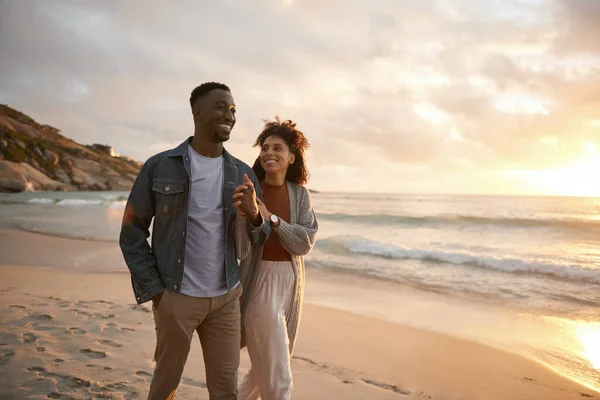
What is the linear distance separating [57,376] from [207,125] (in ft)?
9.59

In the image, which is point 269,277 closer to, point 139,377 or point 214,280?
point 214,280

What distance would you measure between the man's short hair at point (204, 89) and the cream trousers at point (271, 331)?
4.20 ft

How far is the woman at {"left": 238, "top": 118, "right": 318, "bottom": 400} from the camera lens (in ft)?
9.61

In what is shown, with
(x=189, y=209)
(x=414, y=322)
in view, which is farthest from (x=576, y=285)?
(x=189, y=209)

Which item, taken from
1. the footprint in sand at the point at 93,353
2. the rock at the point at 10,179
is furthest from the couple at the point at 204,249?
the rock at the point at 10,179

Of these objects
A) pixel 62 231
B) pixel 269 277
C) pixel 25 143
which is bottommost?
pixel 62 231

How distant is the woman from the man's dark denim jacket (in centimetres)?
43

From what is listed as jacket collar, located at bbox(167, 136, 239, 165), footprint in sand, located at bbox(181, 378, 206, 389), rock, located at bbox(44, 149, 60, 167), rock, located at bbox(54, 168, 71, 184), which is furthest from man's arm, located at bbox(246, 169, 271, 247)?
rock, located at bbox(44, 149, 60, 167)

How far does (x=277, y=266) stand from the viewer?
313 centimetres

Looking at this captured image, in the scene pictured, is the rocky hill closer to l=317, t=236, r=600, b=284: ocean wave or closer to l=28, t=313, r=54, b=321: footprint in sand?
l=317, t=236, r=600, b=284: ocean wave

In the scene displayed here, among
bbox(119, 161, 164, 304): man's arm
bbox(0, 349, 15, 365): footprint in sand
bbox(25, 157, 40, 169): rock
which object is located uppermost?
bbox(25, 157, 40, 169): rock

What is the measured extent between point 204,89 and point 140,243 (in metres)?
1.02

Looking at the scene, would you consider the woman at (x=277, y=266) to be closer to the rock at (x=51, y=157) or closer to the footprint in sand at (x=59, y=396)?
the footprint in sand at (x=59, y=396)

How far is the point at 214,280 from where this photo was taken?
2.54 m
